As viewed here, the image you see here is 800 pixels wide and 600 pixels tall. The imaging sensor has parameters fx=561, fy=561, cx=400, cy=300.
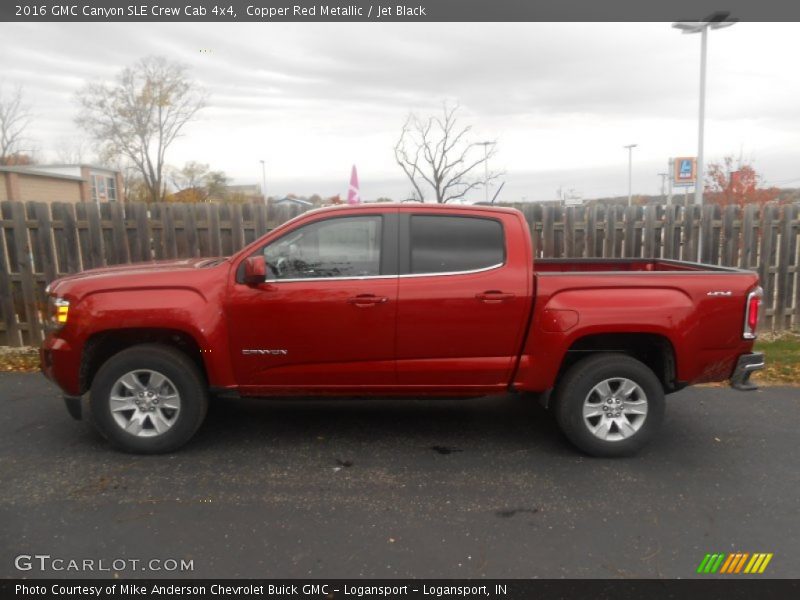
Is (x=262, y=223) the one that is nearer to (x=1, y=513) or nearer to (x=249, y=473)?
(x=249, y=473)

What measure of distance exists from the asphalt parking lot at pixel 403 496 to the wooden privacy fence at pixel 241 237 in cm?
282

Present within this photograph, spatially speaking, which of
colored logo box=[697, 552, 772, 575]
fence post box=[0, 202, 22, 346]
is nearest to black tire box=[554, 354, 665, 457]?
colored logo box=[697, 552, 772, 575]

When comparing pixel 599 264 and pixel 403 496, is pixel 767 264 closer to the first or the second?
pixel 599 264

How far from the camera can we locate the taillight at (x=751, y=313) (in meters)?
4.02

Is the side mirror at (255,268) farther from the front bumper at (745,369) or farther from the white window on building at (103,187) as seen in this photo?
the white window on building at (103,187)

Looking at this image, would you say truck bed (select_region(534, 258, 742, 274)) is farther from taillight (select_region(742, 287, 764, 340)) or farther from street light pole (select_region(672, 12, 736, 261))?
street light pole (select_region(672, 12, 736, 261))

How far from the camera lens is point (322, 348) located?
13.5 feet

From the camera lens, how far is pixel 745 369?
13.5ft

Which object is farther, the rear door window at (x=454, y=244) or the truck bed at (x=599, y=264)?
the truck bed at (x=599, y=264)

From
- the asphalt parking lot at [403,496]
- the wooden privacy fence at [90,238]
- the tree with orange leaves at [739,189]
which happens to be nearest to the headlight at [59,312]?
the asphalt parking lot at [403,496]
